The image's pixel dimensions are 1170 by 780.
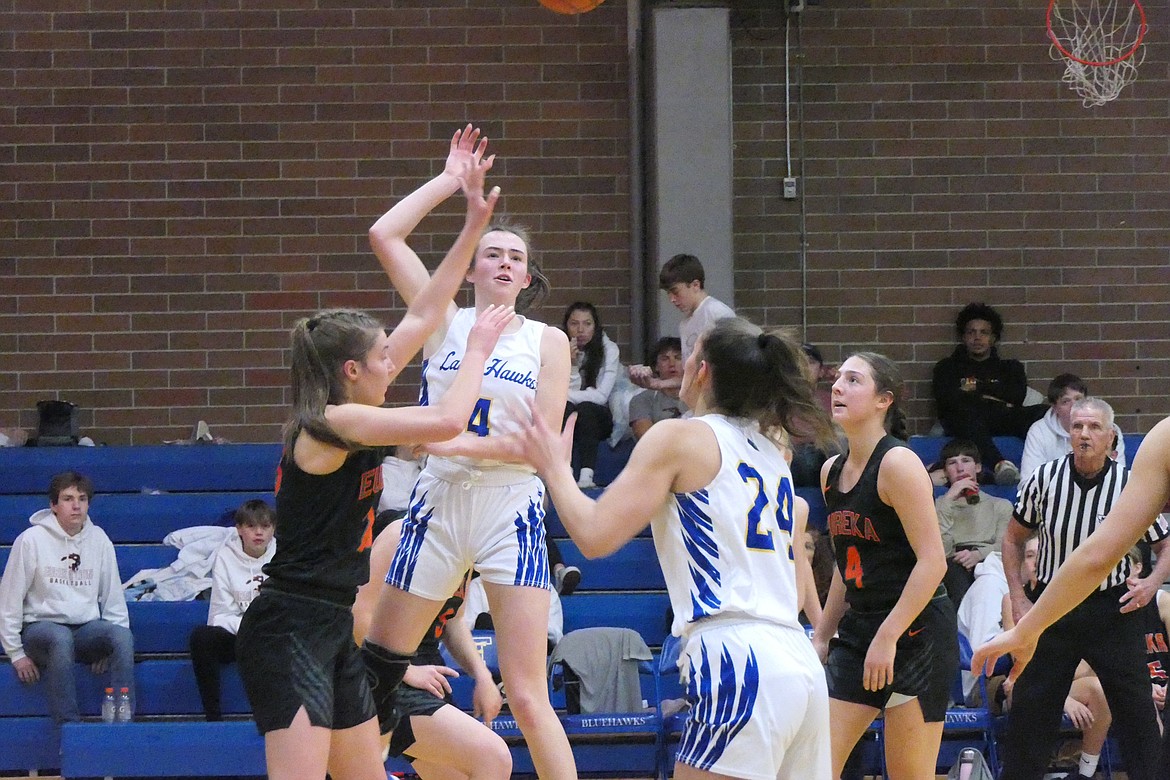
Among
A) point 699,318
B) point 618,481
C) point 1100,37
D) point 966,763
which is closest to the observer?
point 618,481

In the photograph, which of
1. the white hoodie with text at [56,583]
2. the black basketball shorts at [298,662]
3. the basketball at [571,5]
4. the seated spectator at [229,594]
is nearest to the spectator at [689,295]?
the basketball at [571,5]

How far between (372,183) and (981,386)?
4.59 metres

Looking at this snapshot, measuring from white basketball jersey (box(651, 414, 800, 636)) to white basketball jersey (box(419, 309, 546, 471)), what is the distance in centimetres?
97

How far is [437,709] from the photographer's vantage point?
12.6 feet

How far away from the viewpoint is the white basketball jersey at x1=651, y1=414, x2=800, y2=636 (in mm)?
2816

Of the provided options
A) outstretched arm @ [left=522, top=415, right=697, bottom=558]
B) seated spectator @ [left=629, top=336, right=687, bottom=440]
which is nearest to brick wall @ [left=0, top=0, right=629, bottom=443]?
seated spectator @ [left=629, top=336, right=687, bottom=440]

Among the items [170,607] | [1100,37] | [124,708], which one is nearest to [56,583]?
[170,607]

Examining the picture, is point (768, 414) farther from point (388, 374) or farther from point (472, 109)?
point (472, 109)

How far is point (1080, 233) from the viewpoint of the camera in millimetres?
9812

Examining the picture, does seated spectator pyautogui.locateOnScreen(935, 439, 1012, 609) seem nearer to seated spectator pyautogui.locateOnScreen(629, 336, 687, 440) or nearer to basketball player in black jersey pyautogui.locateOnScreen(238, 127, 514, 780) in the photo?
seated spectator pyautogui.locateOnScreen(629, 336, 687, 440)

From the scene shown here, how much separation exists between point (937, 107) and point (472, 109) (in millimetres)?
3415

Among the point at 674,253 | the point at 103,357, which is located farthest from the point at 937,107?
the point at 103,357

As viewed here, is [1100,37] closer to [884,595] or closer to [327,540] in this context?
[884,595]

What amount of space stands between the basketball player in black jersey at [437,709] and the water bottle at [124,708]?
302 centimetres
